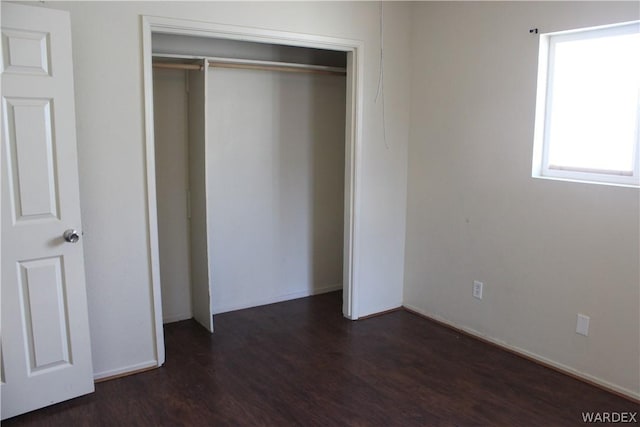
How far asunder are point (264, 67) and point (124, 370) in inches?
91.2

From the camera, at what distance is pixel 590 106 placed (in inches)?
122

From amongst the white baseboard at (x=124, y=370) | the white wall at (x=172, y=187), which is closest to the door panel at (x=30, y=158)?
the white baseboard at (x=124, y=370)

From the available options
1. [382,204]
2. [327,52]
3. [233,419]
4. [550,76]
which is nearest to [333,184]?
[382,204]

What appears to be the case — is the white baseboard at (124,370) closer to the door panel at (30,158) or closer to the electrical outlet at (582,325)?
the door panel at (30,158)

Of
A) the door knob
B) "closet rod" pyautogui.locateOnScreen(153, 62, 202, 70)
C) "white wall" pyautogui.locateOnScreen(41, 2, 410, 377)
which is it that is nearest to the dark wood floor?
"white wall" pyautogui.locateOnScreen(41, 2, 410, 377)

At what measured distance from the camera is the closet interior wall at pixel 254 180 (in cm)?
388

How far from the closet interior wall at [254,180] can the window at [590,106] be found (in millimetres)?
1807

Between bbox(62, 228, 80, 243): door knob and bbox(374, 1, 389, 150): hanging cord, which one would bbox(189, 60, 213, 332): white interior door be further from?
bbox(374, 1, 389, 150): hanging cord

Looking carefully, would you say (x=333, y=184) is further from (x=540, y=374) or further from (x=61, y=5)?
(x=61, y=5)

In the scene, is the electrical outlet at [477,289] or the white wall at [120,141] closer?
the white wall at [120,141]

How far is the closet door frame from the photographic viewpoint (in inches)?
120

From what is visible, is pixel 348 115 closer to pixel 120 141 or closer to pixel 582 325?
pixel 120 141

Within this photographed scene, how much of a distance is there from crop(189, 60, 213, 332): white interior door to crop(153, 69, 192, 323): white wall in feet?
0.22

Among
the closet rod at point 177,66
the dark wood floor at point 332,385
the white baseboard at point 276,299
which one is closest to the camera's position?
the dark wood floor at point 332,385
